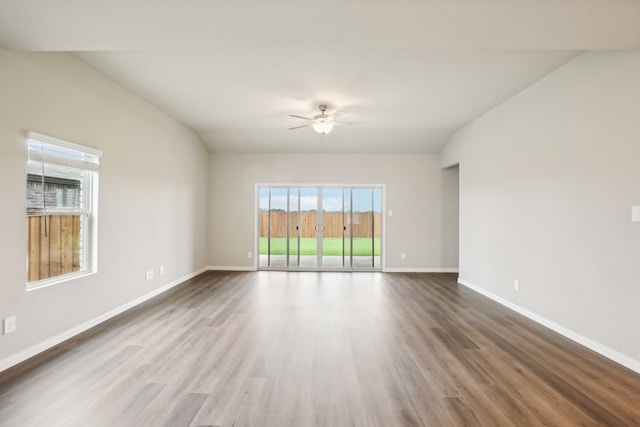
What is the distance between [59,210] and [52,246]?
36 centimetres

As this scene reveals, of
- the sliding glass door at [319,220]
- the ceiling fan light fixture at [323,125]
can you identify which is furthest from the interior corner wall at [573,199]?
the sliding glass door at [319,220]

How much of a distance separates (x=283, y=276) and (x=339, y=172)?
8.42 feet

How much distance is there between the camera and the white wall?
265 inches

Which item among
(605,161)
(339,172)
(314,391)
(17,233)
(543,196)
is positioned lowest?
(314,391)

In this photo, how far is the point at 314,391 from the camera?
214 cm

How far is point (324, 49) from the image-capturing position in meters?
2.96

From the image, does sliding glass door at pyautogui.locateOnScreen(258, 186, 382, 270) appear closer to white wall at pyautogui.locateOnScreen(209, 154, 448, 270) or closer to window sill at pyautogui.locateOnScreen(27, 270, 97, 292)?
white wall at pyautogui.locateOnScreen(209, 154, 448, 270)

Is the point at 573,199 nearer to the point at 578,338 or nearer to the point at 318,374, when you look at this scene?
the point at 578,338

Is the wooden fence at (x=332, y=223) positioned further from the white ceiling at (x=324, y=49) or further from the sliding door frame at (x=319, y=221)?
the white ceiling at (x=324, y=49)

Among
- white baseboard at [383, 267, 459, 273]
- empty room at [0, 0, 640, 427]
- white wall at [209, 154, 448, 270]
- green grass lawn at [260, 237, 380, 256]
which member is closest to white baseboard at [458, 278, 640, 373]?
empty room at [0, 0, 640, 427]

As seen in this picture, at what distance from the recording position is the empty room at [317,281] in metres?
2.04

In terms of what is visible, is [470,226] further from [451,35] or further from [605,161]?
[451,35]

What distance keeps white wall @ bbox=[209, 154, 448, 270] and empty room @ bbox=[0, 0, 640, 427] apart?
41.8 inches

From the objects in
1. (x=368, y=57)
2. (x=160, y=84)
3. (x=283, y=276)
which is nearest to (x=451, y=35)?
(x=368, y=57)
